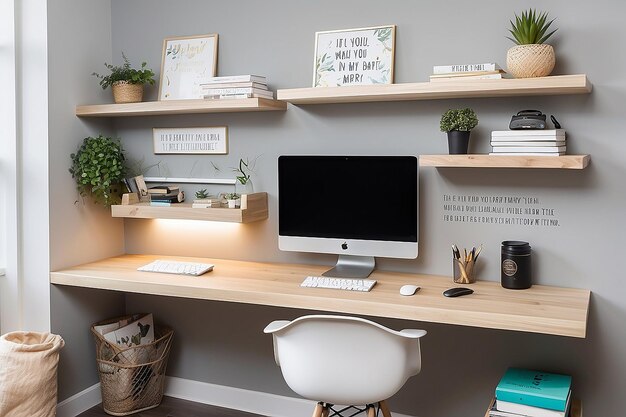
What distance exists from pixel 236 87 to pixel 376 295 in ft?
3.86

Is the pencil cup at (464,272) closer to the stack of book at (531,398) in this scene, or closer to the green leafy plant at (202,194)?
the stack of book at (531,398)

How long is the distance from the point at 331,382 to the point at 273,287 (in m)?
0.59

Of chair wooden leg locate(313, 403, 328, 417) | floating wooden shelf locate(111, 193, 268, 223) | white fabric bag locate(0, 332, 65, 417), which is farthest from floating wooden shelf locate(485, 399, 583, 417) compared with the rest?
white fabric bag locate(0, 332, 65, 417)

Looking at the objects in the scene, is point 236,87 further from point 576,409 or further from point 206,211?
point 576,409

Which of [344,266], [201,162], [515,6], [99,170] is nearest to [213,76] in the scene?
[201,162]

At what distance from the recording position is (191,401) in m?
3.53

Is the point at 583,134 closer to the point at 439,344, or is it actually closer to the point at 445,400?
the point at 439,344

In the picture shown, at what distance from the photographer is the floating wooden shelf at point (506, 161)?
8.16ft

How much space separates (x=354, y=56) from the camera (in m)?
3.04

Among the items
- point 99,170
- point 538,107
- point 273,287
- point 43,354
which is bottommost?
point 43,354

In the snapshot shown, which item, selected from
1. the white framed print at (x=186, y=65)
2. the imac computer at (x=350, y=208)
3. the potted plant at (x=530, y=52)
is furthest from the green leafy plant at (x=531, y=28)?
the white framed print at (x=186, y=65)

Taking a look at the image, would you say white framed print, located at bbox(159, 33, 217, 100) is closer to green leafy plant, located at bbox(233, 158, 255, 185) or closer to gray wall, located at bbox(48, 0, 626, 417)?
gray wall, located at bbox(48, 0, 626, 417)

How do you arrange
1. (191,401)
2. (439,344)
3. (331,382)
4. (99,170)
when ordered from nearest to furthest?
(331,382)
(439,344)
(99,170)
(191,401)

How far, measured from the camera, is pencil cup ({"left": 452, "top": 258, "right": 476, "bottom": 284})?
282 centimetres
